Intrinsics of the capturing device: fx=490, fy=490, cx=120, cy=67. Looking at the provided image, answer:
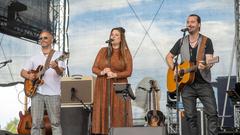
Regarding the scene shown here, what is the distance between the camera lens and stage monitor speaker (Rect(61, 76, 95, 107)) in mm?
6559

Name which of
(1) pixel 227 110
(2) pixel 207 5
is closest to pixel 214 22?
(2) pixel 207 5

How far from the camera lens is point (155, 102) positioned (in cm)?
849

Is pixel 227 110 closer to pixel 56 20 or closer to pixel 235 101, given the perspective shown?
pixel 235 101

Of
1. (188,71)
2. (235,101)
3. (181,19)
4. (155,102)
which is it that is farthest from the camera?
(181,19)

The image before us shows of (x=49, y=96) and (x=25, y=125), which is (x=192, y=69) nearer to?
(x=49, y=96)

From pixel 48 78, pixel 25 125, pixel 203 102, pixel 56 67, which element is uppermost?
pixel 56 67

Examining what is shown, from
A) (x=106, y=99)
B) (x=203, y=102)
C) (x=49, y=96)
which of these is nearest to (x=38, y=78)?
(x=49, y=96)

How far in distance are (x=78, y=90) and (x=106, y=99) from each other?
1048 millimetres

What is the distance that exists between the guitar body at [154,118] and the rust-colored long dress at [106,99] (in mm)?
2353

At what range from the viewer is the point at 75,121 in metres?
6.56

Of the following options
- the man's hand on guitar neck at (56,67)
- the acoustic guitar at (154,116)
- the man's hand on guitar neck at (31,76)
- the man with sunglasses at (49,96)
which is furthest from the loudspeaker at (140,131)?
the acoustic guitar at (154,116)

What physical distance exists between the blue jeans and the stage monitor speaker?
1657 mm

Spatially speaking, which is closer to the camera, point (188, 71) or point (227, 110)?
point (188, 71)

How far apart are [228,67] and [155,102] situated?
63.2 inches
